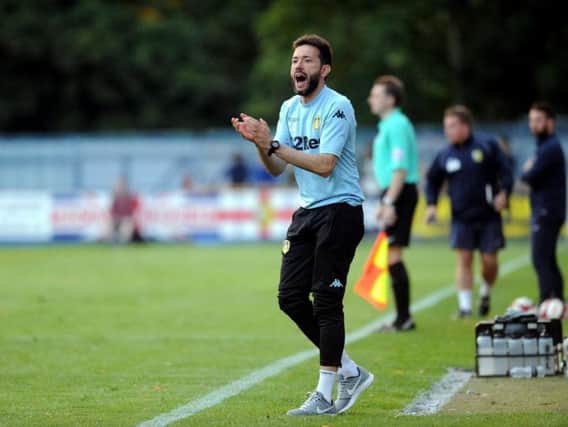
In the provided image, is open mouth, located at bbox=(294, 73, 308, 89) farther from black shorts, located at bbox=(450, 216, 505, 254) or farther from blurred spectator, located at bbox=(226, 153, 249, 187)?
blurred spectator, located at bbox=(226, 153, 249, 187)

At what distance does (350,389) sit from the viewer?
8688 millimetres

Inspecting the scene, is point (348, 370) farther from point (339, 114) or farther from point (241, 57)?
point (241, 57)

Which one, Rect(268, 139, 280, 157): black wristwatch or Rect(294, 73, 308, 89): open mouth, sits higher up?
Rect(294, 73, 308, 89): open mouth

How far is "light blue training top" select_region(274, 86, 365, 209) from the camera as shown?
842 cm

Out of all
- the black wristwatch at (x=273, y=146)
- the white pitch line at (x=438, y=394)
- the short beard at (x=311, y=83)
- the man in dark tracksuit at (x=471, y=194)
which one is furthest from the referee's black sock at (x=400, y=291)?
the black wristwatch at (x=273, y=146)

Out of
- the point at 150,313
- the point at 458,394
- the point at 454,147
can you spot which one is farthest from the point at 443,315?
the point at 458,394

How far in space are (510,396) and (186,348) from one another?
147 inches

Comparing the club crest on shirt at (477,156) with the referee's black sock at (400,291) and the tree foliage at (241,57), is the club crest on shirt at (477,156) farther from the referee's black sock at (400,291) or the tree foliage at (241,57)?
the tree foliage at (241,57)

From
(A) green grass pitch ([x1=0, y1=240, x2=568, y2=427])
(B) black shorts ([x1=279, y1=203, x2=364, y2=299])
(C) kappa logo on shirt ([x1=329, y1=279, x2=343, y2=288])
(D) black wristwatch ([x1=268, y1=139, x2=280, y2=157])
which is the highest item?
(D) black wristwatch ([x1=268, y1=139, x2=280, y2=157])

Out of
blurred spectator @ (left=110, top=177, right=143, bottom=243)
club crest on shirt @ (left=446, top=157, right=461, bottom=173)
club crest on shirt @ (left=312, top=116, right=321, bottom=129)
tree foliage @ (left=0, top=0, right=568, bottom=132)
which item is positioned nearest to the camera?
club crest on shirt @ (left=312, top=116, right=321, bottom=129)

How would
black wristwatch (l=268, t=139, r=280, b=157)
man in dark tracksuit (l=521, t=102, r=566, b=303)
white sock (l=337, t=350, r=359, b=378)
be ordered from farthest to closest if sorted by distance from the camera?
man in dark tracksuit (l=521, t=102, r=566, b=303), white sock (l=337, t=350, r=359, b=378), black wristwatch (l=268, t=139, r=280, b=157)

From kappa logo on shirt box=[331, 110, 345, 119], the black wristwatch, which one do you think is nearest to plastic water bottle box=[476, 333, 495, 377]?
kappa logo on shirt box=[331, 110, 345, 119]

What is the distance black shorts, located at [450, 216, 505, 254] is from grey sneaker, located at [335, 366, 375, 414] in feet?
19.5

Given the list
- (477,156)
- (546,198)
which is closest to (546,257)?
(546,198)
